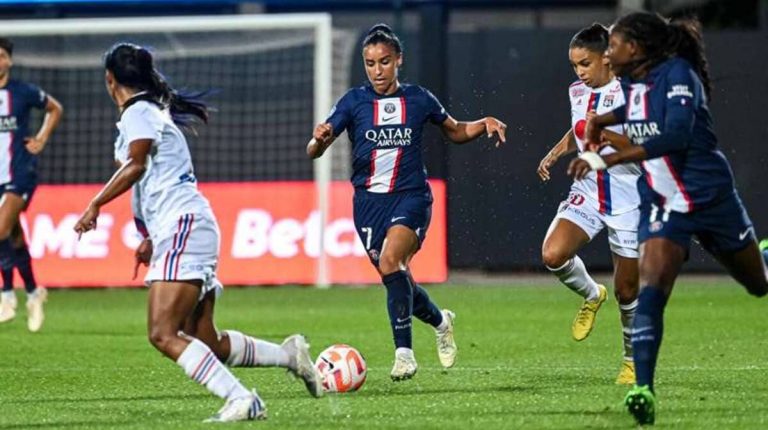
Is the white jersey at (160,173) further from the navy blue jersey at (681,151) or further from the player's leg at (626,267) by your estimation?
the player's leg at (626,267)

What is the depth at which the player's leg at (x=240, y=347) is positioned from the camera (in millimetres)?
8172

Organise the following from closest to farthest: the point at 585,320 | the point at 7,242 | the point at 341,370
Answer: the point at 341,370, the point at 585,320, the point at 7,242

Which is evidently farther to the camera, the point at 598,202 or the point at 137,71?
the point at 598,202

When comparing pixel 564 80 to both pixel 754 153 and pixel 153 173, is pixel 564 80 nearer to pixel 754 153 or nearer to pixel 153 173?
pixel 754 153

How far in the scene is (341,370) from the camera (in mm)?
9250

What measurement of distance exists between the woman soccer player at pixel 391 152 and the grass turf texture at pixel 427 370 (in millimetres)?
815

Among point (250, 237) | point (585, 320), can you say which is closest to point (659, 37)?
point (585, 320)

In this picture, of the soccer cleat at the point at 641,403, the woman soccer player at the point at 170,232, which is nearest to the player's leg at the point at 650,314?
A: the soccer cleat at the point at 641,403

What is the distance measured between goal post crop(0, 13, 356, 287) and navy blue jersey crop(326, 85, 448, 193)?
1089 cm

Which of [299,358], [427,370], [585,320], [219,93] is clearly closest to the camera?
[299,358]

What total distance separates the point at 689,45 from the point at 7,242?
28.8 feet

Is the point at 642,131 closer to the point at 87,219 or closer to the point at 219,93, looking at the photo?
the point at 87,219

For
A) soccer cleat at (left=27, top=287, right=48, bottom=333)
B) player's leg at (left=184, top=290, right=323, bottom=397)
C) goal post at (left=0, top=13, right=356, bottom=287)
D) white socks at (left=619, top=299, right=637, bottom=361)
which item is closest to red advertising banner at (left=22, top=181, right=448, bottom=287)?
goal post at (left=0, top=13, right=356, bottom=287)

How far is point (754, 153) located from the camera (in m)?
20.1
